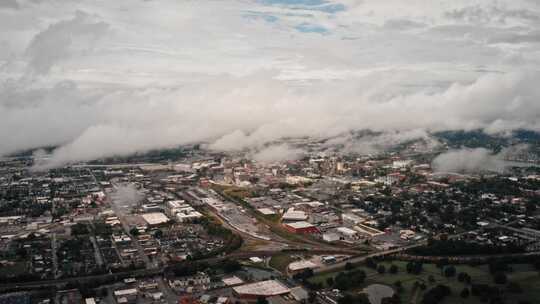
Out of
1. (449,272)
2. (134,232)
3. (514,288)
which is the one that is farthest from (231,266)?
(514,288)

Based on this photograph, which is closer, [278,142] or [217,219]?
[217,219]

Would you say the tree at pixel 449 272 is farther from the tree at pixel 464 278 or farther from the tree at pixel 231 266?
the tree at pixel 231 266

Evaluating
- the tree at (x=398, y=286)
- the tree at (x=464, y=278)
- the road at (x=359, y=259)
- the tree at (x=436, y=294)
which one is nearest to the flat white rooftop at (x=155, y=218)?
the road at (x=359, y=259)

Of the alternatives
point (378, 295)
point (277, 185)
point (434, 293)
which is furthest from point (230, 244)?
point (277, 185)

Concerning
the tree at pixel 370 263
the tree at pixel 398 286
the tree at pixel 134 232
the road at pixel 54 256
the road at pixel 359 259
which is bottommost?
the road at pixel 359 259

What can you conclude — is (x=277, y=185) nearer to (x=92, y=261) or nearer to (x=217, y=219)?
(x=217, y=219)

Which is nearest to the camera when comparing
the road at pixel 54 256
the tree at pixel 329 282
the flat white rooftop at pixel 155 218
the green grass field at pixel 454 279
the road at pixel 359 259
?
the green grass field at pixel 454 279

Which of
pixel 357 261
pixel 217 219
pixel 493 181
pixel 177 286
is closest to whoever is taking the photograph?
pixel 177 286

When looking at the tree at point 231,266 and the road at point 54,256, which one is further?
the road at point 54,256

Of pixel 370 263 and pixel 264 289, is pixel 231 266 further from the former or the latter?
pixel 370 263
